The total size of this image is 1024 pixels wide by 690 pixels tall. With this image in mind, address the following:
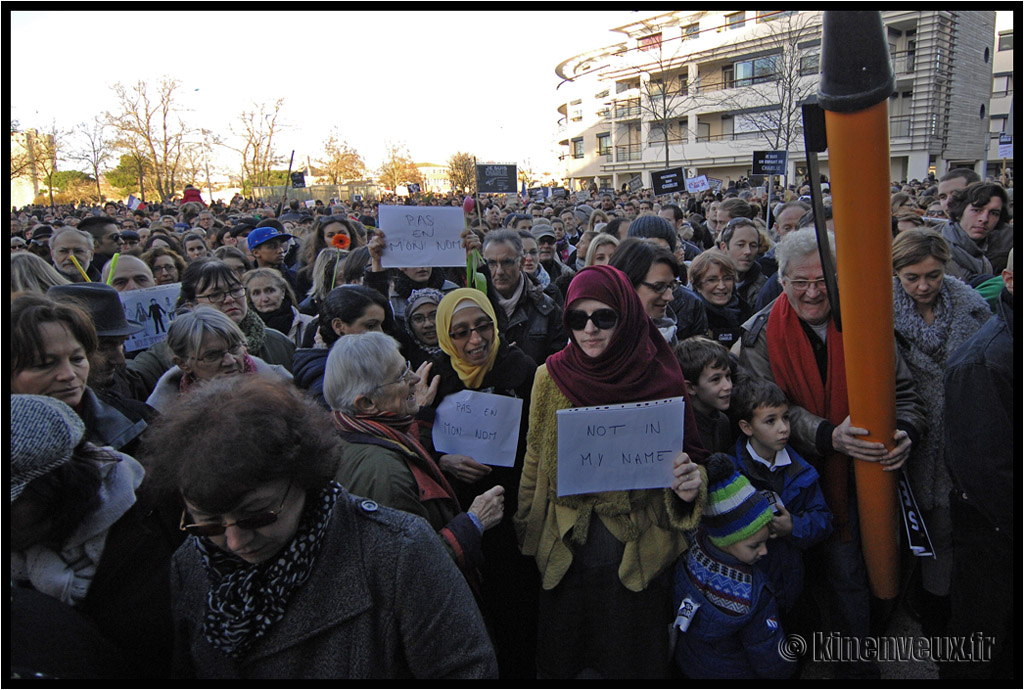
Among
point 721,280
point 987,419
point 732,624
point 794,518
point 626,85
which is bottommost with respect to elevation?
point 732,624

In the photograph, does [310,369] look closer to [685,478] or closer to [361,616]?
[361,616]

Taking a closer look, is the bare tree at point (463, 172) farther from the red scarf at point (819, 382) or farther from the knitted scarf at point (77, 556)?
the knitted scarf at point (77, 556)

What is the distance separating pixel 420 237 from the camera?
405cm

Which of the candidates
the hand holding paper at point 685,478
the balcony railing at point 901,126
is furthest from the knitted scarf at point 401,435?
the balcony railing at point 901,126

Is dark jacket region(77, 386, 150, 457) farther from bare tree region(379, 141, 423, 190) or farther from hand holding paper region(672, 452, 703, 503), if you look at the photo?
bare tree region(379, 141, 423, 190)

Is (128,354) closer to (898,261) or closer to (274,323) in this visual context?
(274,323)

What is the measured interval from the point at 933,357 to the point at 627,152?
5025 centimetres

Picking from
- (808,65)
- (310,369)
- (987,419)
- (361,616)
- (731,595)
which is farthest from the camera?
(808,65)

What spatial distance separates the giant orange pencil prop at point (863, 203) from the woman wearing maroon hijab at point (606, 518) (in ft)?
1.92

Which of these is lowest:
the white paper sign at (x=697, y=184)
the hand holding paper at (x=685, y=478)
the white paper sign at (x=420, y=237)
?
the hand holding paper at (x=685, y=478)

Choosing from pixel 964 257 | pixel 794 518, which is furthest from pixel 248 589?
pixel 964 257

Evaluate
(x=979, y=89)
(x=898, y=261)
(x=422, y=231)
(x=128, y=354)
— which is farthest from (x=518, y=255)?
(x=979, y=89)

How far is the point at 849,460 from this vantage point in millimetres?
2438

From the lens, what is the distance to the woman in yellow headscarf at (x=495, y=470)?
2557mm
